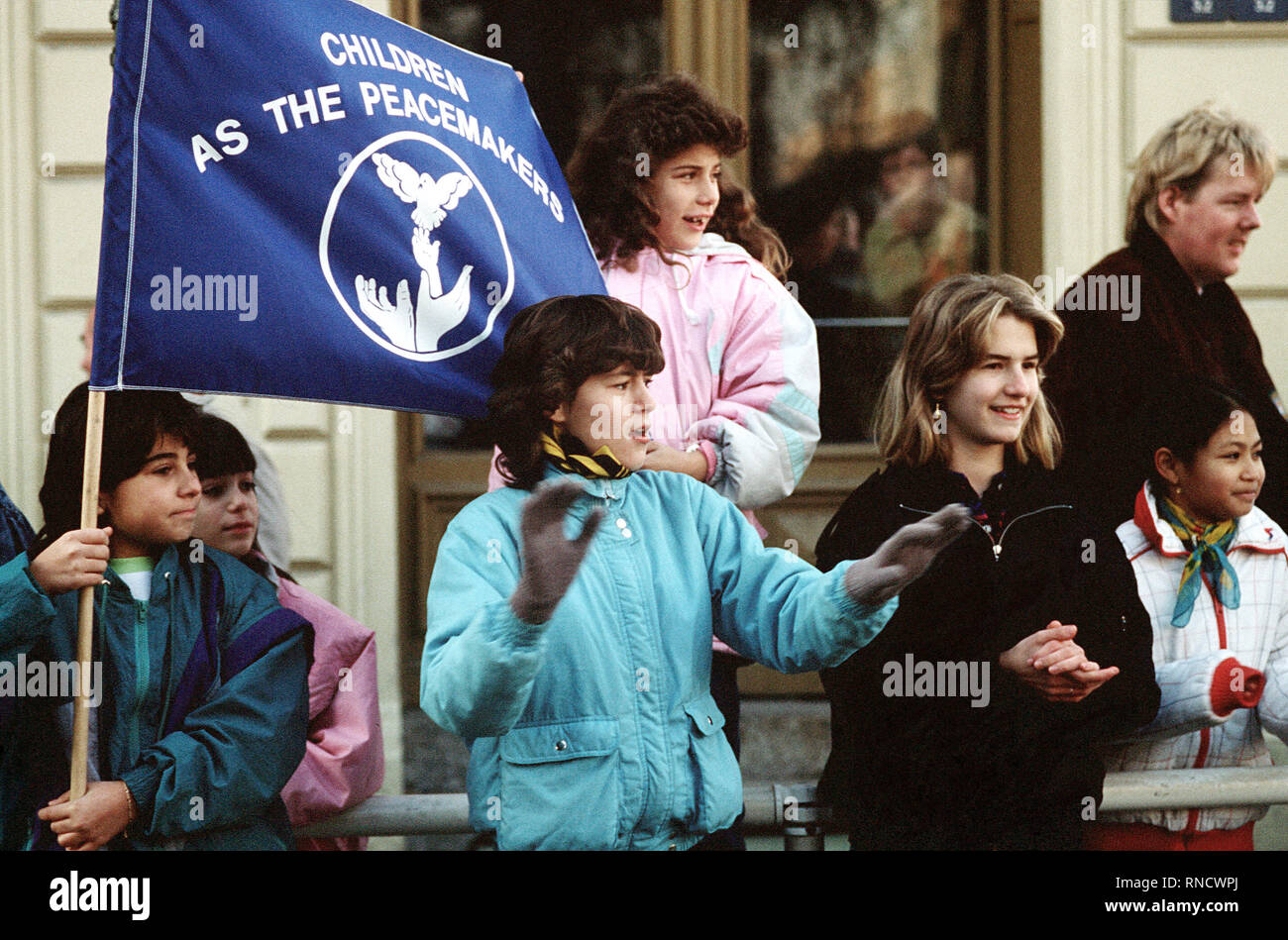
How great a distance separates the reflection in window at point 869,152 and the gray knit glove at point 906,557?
2.92 meters

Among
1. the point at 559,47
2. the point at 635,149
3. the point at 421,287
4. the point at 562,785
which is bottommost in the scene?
the point at 562,785

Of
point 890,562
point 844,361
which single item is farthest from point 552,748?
point 844,361

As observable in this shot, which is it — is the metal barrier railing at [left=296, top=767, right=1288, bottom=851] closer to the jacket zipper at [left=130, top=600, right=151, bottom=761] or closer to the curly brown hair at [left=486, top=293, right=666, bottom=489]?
the jacket zipper at [left=130, top=600, right=151, bottom=761]

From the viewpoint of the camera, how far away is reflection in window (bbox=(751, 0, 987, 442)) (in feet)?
18.1

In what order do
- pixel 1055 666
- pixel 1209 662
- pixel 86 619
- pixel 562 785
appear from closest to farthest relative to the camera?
1. pixel 562 785
2. pixel 86 619
3. pixel 1055 666
4. pixel 1209 662

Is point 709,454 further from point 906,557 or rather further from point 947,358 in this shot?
point 906,557

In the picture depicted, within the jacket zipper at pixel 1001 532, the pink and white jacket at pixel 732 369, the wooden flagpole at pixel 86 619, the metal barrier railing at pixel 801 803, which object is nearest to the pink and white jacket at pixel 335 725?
the metal barrier railing at pixel 801 803

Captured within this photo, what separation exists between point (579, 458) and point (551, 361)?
0.20m

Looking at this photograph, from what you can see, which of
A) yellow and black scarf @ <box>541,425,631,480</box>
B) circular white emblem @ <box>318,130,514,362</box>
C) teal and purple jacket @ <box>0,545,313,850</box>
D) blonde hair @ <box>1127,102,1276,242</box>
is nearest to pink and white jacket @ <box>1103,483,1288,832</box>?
blonde hair @ <box>1127,102,1276,242</box>

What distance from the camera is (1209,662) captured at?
137 inches

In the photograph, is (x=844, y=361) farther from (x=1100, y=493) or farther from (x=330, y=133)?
(x=330, y=133)

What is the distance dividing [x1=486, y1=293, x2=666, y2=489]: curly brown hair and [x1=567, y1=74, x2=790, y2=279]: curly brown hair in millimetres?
749

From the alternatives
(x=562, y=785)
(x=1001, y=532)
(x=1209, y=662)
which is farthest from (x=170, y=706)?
(x=1209, y=662)

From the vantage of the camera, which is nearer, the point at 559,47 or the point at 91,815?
the point at 91,815
